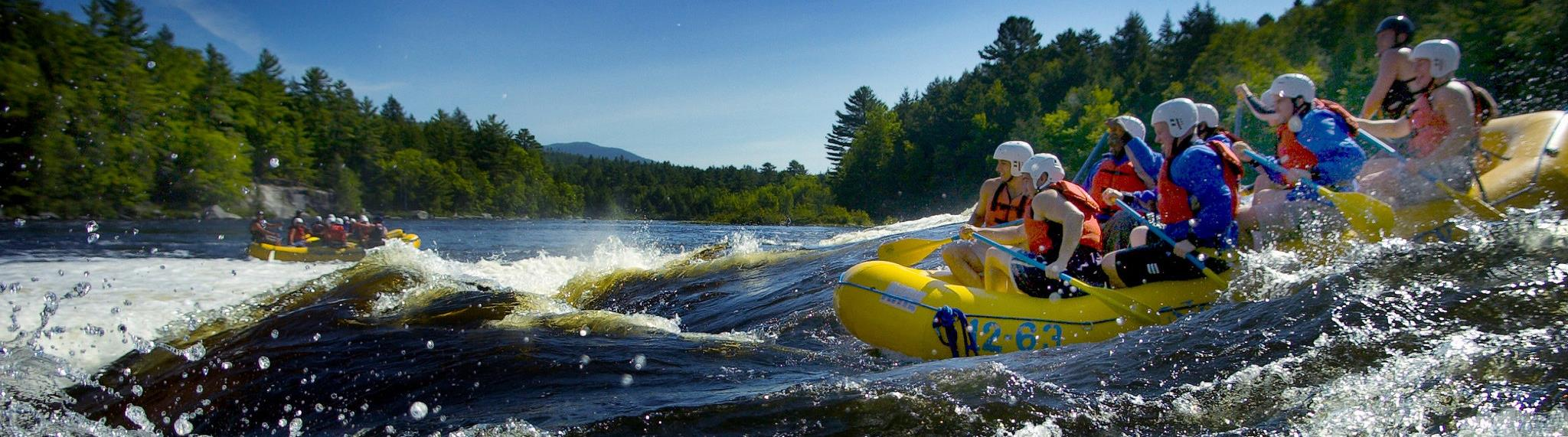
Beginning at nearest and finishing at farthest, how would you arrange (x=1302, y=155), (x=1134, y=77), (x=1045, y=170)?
(x=1045, y=170) < (x=1302, y=155) < (x=1134, y=77)

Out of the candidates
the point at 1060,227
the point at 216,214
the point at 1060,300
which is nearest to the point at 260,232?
the point at 1060,227

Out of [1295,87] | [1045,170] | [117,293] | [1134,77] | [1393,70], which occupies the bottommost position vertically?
[117,293]

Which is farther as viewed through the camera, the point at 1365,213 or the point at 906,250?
the point at 906,250

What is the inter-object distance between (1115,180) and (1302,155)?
1.41m

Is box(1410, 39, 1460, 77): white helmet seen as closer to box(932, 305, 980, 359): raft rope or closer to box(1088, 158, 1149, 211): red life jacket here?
box(1088, 158, 1149, 211): red life jacket

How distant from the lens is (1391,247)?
5.01 metres

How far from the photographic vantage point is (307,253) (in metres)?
19.8

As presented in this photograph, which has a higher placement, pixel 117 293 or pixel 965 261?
pixel 965 261

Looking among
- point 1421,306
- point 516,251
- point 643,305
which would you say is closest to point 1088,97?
point 516,251

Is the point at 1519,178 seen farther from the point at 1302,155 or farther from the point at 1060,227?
the point at 1060,227

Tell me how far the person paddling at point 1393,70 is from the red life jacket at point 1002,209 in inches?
96.7

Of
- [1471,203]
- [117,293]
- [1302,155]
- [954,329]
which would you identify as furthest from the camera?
[117,293]

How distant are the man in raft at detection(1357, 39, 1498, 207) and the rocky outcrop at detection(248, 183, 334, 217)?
65223mm

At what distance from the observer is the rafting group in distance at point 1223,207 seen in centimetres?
530
